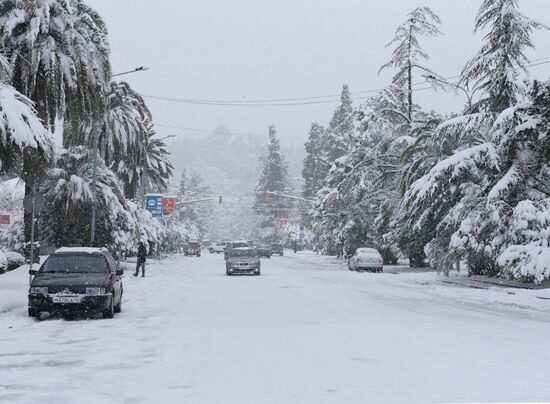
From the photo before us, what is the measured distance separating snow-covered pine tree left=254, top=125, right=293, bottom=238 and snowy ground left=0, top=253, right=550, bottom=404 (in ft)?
395

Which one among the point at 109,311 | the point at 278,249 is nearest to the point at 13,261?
the point at 109,311

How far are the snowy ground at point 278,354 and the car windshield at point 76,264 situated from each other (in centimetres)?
138

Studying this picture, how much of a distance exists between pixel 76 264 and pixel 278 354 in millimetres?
8155

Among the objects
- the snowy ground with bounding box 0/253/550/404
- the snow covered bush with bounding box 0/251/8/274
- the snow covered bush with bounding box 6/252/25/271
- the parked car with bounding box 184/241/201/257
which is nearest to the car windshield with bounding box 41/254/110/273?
the snowy ground with bounding box 0/253/550/404

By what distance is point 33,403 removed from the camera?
740 cm

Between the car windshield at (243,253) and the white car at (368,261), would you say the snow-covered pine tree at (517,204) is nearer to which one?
the car windshield at (243,253)

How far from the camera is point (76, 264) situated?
17500 millimetres

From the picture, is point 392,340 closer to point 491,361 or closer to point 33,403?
point 491,361

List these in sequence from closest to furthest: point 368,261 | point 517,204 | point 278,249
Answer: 1. point 517,204
2. point 368,261
3. point 278,249

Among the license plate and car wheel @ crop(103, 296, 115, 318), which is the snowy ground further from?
the license plate

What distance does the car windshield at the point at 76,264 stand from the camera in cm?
1727

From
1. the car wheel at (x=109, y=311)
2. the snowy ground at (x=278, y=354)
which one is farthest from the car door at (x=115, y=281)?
the snowy ground at (x=278, y=354)

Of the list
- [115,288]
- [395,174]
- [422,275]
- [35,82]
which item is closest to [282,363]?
[115,288]

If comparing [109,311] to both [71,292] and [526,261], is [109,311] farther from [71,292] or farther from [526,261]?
[526,261]
